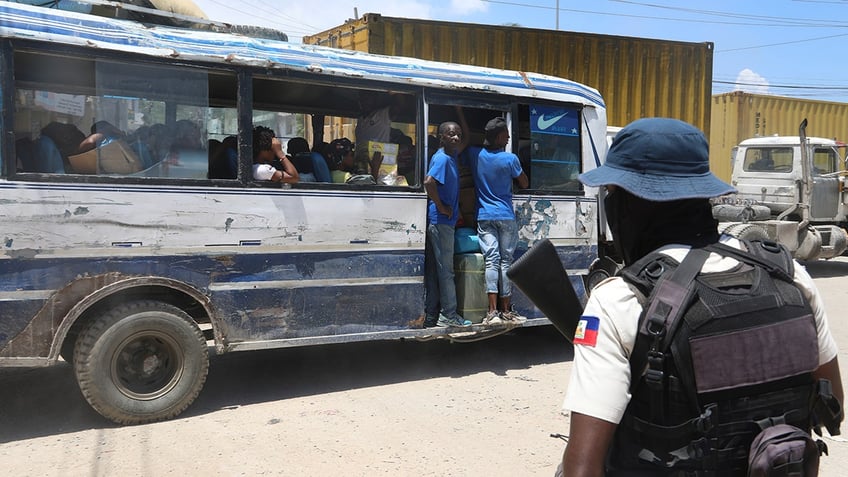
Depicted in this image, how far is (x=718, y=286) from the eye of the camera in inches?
58.2

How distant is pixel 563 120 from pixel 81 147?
398 centimetres

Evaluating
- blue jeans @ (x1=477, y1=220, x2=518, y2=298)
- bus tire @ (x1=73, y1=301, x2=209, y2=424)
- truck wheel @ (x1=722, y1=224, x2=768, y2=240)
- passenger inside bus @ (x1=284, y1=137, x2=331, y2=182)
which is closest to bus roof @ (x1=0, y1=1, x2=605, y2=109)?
passenger inside bus @ (x1=284, y1=137, x2=331, y2=182)

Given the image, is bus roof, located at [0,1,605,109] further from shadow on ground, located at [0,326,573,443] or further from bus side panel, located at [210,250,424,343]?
shadow on ground, located at [0,326,573,443]

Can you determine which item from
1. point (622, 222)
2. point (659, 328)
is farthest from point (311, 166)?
point (659, 328)

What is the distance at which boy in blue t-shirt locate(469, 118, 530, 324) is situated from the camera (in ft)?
18.5

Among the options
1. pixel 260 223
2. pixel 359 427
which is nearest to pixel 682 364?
pixel 359 427

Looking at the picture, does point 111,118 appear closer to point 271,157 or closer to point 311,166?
point 271,157

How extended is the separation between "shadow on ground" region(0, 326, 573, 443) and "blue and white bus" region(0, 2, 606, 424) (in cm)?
42

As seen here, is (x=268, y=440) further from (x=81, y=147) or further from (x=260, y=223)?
(x=81, y=147)

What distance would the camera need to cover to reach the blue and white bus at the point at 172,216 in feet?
13.2

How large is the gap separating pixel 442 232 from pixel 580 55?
6.41 metres

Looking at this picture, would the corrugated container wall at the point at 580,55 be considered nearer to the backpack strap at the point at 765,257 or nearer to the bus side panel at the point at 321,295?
the bus side panel at the point at 321,295

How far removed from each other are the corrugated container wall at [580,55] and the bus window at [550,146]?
3648mm

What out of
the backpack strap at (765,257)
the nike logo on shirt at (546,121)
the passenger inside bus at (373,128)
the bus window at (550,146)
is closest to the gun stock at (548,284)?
the backpack strap at (765,257)
